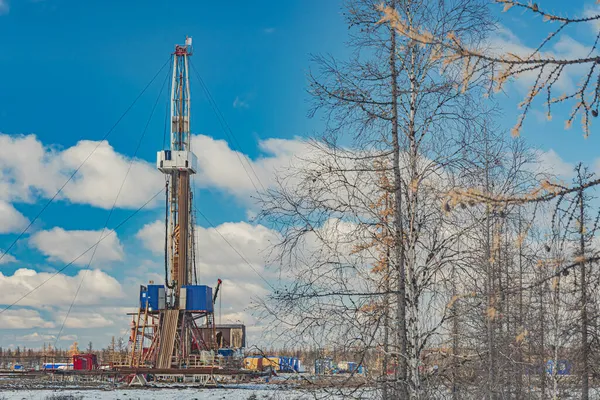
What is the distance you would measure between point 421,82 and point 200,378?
1258 inches

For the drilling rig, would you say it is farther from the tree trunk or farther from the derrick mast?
the tree trunk

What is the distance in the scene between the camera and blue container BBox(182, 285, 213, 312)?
40.8 metres

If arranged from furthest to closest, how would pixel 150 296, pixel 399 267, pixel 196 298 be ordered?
1. pixel 150 296
2. pixel 196 298
3. pixel 399 267

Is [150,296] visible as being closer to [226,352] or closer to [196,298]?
[196,298]

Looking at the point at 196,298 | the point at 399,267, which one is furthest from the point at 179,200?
the point at 399,267

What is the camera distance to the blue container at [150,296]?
41188 mm

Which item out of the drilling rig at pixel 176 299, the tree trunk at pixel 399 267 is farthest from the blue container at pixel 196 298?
the tree trunk at pixel 399 267

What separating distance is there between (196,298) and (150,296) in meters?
2.88

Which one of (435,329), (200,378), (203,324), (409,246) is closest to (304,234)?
(409,246)

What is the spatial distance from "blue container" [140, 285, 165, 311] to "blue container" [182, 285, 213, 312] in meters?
1.83

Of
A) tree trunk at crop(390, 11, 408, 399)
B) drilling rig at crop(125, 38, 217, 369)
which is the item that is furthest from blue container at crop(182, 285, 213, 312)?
tree trunk at crop(390, 11, 408, 399)

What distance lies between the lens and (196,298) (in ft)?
134

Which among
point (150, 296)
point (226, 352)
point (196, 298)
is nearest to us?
point (196, 298)

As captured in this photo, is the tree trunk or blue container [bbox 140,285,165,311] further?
blue container [bbox 140,285,165,311]
